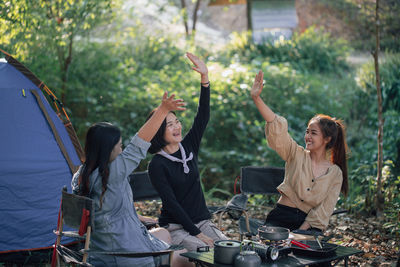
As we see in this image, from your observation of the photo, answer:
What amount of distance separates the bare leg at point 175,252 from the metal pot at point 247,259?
2.19 ft

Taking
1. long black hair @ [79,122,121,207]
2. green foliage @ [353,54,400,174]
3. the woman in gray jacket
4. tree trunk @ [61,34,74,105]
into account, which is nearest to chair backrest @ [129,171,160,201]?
the woman in gray jacket

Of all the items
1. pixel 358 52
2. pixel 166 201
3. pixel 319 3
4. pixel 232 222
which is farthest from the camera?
pixel 319 3

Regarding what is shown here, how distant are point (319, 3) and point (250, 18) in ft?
17.9

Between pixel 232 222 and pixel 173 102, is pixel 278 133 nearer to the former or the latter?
pixel 173 102

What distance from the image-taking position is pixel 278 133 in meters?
3.34

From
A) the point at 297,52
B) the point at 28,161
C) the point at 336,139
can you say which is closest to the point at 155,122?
the point at 336,139

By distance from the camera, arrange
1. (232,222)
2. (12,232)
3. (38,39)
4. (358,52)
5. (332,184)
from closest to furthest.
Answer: (332,184), (12,232), (232,222), (38,39), (358,52)

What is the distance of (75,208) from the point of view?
2.59 m

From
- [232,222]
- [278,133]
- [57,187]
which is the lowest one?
[232,222]

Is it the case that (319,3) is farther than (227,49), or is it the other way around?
(319,3)

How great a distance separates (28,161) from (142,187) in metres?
0.97

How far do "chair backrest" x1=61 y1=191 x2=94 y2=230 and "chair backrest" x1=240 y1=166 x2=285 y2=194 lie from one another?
5.70ft

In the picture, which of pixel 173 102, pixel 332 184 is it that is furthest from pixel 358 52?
pixel 173 102

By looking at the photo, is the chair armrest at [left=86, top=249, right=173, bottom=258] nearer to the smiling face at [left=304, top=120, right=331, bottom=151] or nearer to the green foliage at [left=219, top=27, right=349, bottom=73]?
the smiling face at [left=304, top=120, right=331, bottom=151]
